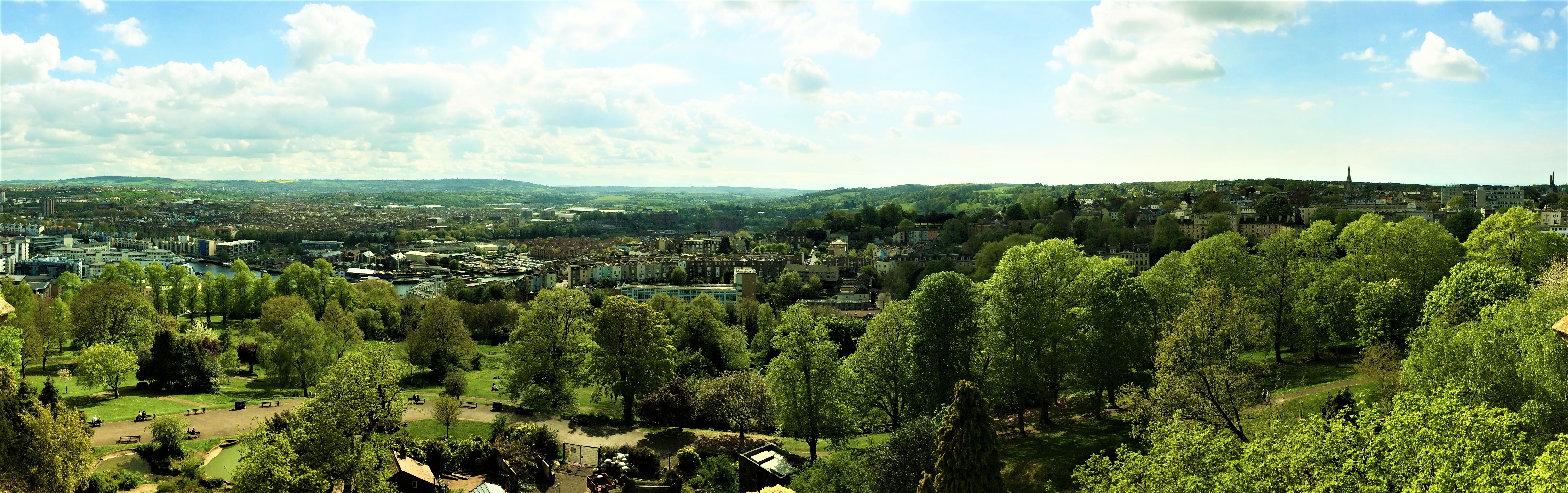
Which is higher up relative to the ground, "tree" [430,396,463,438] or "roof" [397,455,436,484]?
"tree" [430,396,463,438]

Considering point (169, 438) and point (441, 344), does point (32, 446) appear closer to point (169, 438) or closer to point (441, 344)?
point (169, 438)

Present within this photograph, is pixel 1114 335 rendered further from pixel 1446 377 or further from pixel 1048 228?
pixel 1048 228

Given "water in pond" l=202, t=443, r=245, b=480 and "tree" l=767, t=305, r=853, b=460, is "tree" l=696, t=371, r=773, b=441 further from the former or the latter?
"water in pond" l=202, t=443, r=245, b=480

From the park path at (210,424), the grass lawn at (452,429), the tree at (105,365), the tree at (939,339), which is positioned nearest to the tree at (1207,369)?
the tree at (939,339)

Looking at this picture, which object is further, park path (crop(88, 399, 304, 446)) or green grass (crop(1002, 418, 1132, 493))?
park path (crop(88, 399, 304, 446))

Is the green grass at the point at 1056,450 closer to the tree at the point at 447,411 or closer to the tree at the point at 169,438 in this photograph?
the tree at the point at 447,411

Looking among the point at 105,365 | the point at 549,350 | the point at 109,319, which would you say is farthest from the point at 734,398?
the point at 109,319

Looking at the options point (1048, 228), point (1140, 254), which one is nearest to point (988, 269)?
point (1140, 254)

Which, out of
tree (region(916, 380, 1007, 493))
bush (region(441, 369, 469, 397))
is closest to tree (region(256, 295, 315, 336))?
bush (region(441, 369, 469, 397))
